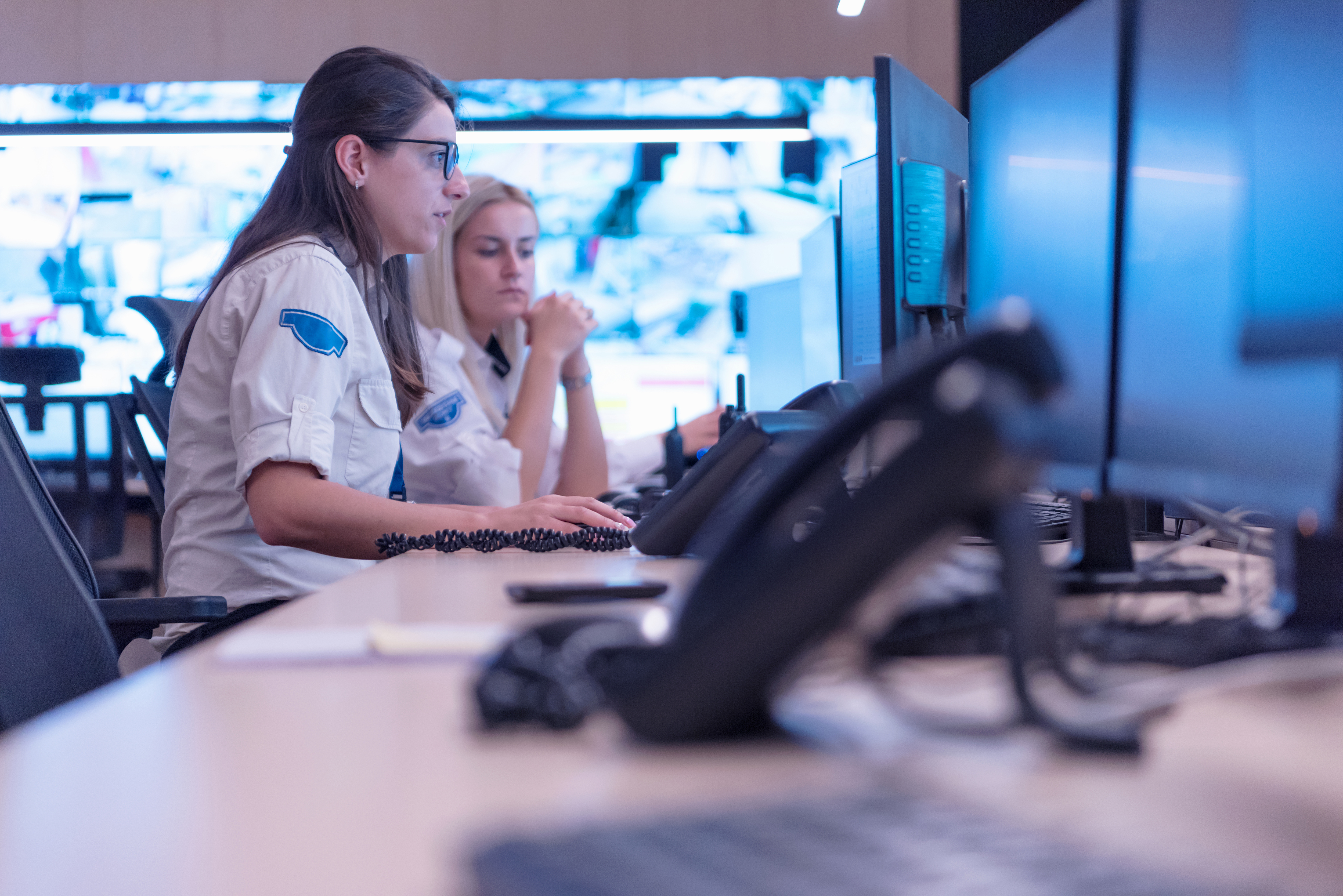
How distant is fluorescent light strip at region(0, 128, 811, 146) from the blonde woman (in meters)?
1.55

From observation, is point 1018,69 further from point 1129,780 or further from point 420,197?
point 420,197

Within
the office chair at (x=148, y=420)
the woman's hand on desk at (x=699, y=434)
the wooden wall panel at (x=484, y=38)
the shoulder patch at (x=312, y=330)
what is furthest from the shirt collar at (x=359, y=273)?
the wooden wall panel at (x=484, y=38)

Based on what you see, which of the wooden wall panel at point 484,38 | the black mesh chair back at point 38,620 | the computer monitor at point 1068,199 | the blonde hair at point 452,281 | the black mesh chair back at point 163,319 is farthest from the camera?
the wooden wall panel at point 484,38

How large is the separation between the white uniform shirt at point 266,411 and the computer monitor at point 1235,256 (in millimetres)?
975

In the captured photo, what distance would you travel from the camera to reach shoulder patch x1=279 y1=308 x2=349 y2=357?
1.34 metres

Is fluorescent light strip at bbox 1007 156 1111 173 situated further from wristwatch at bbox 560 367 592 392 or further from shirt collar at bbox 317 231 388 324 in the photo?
wristwatch at bbox 560 367 592 392

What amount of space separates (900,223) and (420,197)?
2.62ft

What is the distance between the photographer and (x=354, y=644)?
0.63 meters

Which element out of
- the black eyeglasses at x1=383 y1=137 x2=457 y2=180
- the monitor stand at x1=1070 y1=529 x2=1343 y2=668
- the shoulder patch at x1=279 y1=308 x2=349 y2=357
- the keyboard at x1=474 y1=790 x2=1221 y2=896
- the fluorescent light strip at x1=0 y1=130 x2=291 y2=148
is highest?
the fluorescent light strip at x1=0 y1=130 x2=291 y2=148

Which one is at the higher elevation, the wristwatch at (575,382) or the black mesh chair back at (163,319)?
the black mesh chair back at (163,319)

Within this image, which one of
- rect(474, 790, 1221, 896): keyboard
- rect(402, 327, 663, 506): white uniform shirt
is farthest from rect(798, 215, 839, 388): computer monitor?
rect(474, 790, 1221, 896): keyboard

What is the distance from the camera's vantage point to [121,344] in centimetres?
396

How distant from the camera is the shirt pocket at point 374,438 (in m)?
1.49

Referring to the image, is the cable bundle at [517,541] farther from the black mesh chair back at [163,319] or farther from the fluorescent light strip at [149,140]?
the fluorescent light strip at [149,140]
